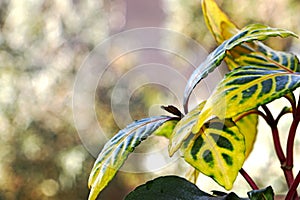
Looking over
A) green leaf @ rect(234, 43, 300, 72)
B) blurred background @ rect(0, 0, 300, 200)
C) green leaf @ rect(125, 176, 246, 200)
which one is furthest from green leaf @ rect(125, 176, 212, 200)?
blurred background @ rect(0, 0, 300, 200)

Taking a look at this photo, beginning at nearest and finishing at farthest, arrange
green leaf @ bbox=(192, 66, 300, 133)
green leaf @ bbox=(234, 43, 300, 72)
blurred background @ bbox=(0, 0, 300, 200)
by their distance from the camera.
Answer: green leaf @ bbox=(192, 66, 300, 133)
green leaf @ bbox=(234, 43, 300, 72)
blurred background @ bbox=(0, 0, 300, 200)

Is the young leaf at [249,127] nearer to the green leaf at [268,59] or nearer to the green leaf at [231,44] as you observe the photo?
the green leaf at [268,59]

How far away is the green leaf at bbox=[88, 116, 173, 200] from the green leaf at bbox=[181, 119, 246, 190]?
0.04 metres

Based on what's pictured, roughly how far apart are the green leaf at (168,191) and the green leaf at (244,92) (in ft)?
0.18

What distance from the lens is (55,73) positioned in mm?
1878

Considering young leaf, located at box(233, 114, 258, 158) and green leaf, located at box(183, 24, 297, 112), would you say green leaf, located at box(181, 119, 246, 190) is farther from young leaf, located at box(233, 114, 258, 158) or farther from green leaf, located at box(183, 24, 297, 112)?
young leaf, located at box(233, 114, 258, 158)

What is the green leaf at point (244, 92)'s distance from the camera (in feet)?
1.30

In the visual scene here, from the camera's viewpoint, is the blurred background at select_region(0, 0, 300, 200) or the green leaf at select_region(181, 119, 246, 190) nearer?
the green leaf at select_region(181, 119, 246, 190)

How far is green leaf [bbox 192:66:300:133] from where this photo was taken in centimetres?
40

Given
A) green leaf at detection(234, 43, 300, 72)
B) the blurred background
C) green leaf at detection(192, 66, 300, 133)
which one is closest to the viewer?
green leaf at detection(192, 66, 300, 133)

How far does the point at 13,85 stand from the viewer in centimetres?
188

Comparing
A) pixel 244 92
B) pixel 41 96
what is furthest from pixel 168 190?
pixel 41 96

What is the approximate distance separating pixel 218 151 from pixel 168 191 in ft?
0.22

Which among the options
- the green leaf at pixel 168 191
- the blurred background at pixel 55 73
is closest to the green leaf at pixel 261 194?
the green leaf at pixel 168 191
